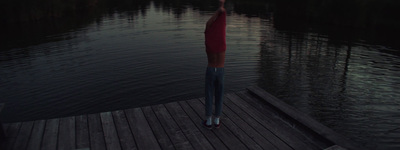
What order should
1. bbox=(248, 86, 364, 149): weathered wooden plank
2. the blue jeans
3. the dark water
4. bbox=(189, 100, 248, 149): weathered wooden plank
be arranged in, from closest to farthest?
bbox=(248, 86, 364, 149): weathered wooden plank
bbox=(189, 100, 248, 149): weathered wooden plank
the blue jeans
the dark water

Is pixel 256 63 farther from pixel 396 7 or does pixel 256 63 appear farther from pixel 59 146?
pixel 396 7

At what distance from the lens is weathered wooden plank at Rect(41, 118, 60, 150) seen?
5.50m

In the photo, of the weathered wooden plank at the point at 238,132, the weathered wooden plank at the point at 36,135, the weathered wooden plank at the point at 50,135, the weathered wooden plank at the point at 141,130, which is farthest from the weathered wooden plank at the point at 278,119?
the weathered wooden plank at the point at 36,135

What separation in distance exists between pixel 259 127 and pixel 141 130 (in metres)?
2.69

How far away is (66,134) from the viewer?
5973mm

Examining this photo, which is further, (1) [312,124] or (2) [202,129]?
(2) [202,129]

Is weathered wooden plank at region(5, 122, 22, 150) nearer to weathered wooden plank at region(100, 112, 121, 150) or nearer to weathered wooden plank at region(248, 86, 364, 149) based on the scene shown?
weathered wooden plank at region(100, 112, 121, 150)

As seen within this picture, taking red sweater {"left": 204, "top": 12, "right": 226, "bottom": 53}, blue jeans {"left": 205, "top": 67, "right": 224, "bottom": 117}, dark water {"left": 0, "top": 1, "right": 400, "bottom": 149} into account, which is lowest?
dark water {"left": 0, "top": 1, "right": 400, "bottom": 149}

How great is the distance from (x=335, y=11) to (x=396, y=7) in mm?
4953

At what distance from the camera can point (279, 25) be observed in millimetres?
27234

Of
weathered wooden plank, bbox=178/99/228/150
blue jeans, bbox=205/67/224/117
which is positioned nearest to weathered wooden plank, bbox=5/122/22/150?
weathered wooden plank, bbox=178/99/228/150

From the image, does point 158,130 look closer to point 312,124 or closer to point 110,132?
point 110,132

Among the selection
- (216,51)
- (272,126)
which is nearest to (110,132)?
(216,51)

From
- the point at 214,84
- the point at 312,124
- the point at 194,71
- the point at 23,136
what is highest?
the point at 214,84
